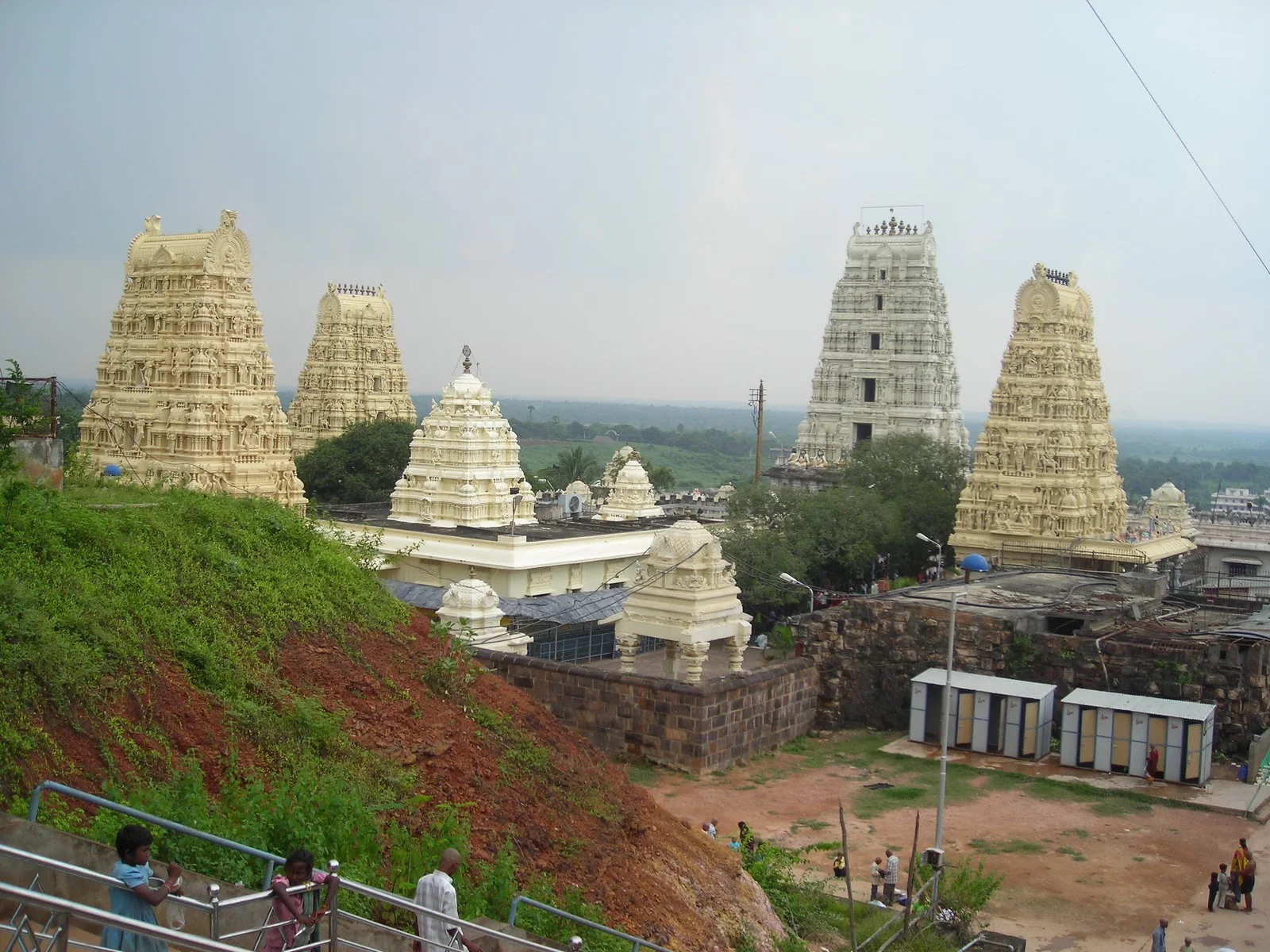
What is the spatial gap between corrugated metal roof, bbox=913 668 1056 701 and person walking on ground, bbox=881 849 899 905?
298 inches

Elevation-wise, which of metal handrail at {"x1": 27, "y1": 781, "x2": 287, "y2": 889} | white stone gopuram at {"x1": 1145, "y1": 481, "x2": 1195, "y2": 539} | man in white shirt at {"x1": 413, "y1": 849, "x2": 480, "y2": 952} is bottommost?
man in white shirt at {"x1": 413, "y1": 849, "x2": 480, "y2": 952}

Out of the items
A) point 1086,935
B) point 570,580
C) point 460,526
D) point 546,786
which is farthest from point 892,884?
point 460,526

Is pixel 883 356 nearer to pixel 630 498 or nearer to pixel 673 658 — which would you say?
pixel 630 498

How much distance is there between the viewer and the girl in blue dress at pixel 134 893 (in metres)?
7.16

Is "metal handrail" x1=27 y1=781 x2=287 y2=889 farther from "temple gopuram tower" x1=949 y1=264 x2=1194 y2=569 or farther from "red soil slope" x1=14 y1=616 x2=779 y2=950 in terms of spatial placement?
"temple gopuram tower" x1=949 y1=264 x2=1194 y2=569

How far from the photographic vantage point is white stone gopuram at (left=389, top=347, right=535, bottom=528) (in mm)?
41375

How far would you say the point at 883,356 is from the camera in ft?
212

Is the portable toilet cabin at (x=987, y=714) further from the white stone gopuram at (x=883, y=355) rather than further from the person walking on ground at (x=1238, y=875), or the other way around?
the white stone gopuram at (x=883, y=355)

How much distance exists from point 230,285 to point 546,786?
29.1 meters

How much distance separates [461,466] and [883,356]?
28896 mm

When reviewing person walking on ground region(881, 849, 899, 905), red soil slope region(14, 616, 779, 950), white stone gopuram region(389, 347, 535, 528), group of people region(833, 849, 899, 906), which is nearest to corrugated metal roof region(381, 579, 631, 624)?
white stone gopuram region(389, 347, 535, 528)

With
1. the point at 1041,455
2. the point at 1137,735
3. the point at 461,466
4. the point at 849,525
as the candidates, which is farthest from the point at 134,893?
the point at 1041,455

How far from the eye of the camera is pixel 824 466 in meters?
63.0

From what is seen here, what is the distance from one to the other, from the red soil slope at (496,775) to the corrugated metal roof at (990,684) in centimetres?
1129
